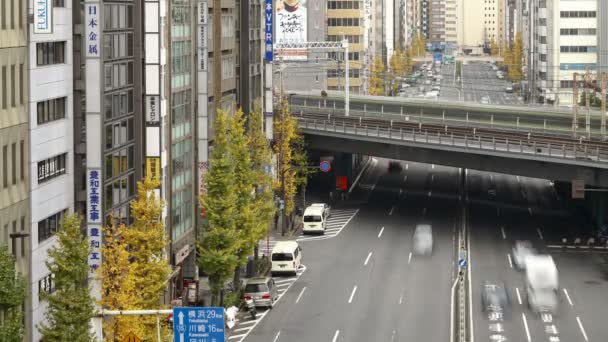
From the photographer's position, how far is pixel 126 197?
65.9 meters

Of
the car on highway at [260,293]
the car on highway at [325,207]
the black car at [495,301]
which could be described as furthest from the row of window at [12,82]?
the car on highway at [325,207]

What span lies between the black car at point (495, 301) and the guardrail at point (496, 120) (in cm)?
3389

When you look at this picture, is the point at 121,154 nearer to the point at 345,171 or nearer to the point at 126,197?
the point at 126,197

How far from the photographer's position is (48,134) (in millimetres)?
57594

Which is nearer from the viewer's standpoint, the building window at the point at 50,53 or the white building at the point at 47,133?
the white building at the point at 47,133

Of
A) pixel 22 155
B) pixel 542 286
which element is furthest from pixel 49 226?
pixel 542 286

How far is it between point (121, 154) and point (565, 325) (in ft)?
75.7

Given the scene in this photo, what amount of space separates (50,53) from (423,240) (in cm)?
4490

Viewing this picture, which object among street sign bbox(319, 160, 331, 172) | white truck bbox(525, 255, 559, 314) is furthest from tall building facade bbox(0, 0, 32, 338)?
street sign bbox(319, 160, 331, 172)

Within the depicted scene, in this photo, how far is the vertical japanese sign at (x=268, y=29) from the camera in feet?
316

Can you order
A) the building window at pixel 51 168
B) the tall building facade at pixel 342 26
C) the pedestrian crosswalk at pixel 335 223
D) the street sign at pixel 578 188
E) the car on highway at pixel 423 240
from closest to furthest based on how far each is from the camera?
the building window at pixel 51 168
the car on highway at pixel 423 240
the street sign at pixel 578 188
the pedestrian crosswalk at pixel 335 223
the tall building facade at pixel 342 26

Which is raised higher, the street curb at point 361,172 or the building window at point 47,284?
the building window at point 47,284

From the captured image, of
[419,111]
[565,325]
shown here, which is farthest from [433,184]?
[565,325]

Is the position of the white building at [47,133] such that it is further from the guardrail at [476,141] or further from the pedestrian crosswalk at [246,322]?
the guardrail at [476,141]
